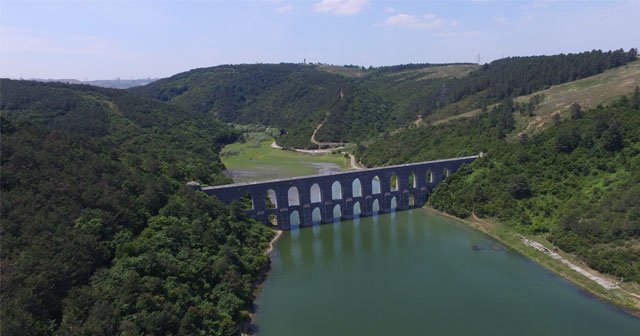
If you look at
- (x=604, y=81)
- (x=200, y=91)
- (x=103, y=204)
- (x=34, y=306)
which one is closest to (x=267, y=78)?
(x=200, y=91)

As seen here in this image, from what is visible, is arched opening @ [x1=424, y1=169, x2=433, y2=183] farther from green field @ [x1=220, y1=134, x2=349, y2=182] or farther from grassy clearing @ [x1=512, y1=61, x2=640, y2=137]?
green field @ [x1=220, y1=134, x2=349, y2=182]

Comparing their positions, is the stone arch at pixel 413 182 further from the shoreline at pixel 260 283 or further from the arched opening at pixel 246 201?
the arched opening at pixel 246 201

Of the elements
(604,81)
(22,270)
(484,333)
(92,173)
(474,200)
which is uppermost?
(604,81)

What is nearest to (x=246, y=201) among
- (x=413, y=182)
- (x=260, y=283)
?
(x=260, y=283)

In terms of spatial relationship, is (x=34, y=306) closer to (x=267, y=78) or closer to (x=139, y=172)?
(x=139, y=172)

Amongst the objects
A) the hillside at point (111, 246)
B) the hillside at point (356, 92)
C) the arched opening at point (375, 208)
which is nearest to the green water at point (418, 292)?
the hillside at point (111, 246)

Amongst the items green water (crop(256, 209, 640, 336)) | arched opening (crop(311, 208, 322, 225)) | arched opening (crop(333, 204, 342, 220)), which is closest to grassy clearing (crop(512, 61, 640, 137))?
green water (crop(256, 209, 640, 336))
